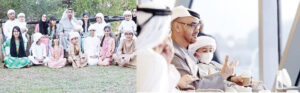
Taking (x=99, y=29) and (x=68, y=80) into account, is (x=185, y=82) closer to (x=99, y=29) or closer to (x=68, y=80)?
(x=68, y=80)

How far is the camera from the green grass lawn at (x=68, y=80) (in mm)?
7363

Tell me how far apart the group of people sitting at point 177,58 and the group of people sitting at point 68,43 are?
4675mm

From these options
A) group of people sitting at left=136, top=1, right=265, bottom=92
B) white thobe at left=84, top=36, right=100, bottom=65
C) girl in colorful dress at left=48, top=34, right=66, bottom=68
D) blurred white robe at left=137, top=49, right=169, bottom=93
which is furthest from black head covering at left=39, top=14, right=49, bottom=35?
blurred white robe at left=137, top=49, right=169, bottom=93

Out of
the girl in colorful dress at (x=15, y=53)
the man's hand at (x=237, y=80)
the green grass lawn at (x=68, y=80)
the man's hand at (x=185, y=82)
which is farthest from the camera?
the girl in colorful dress at (x=15, y=53)

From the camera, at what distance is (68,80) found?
7742 mm

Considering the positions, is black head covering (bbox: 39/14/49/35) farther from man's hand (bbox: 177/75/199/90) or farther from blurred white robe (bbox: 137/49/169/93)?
blurred white robe (bbox: 137/49/169/93)

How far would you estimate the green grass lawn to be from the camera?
7363 millimetres

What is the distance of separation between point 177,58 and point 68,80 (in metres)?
5.06

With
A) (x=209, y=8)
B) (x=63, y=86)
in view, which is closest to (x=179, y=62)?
(x=209, y=8)

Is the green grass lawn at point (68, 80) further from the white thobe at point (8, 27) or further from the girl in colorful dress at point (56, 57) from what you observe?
the white thobe at point (8, 27)

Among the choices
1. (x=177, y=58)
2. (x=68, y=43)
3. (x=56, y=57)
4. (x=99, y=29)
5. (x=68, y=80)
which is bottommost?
(x=68, y=80)

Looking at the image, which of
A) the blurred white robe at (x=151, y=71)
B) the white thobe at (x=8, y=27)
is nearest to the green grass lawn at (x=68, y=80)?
the white thobe at (x=8, y=27)

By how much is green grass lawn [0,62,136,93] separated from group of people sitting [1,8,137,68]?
0.13m

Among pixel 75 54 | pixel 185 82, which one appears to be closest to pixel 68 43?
pixel 75 54
